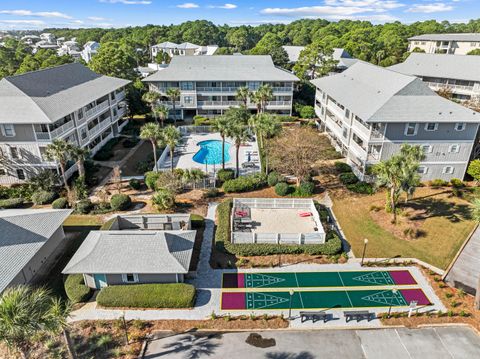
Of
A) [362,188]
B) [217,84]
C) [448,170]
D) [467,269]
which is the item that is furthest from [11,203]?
[448,170]

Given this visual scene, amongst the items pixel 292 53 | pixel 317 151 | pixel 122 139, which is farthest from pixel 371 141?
pixel 292 53

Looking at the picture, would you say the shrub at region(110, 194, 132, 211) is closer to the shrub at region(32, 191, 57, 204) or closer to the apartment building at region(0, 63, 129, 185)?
the shrub at region(32, 191, 57, 204)

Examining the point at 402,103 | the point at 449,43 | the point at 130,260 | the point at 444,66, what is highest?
the point at 449,43

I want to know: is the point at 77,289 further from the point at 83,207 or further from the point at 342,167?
the point at 342,167

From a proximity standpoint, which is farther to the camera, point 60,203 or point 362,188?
point 362,188

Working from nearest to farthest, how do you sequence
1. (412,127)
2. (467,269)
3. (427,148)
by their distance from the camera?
(467,269), (412,127), (427,148)

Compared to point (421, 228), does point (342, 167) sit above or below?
above
